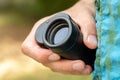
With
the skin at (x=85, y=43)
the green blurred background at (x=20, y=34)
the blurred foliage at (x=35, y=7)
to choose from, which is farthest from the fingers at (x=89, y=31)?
the blurred foliage at (x=35, y=7)

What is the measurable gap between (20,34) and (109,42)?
51.4 inches

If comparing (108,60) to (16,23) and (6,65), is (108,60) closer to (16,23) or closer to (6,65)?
(6,65)

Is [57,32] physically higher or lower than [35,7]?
lower

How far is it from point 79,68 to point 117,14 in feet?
0.53

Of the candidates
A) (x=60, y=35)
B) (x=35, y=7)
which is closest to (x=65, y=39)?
(x=60, y=35)

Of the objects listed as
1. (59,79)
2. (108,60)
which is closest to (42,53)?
(108,60)

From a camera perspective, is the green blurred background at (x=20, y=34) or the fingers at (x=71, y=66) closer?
the fingers at (x=71, y=66)

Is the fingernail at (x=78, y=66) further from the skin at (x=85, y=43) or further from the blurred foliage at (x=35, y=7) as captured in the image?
the blurred foliage at (x=35, y=7)

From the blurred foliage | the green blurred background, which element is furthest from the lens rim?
the blurred foliage

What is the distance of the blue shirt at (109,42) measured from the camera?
1.75ft

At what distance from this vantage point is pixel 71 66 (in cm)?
68

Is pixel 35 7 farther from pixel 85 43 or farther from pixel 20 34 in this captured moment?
pixel 85 43

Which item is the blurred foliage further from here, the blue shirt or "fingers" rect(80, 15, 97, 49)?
the blue shirt

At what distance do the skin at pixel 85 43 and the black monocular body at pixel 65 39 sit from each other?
1 centimetres
